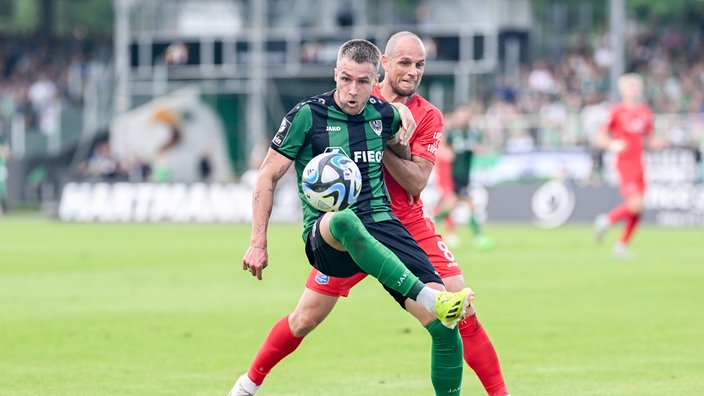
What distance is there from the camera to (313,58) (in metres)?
42.8

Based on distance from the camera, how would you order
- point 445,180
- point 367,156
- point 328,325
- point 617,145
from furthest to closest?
point 445,180, point 617,145, point 328,325, point 367,156

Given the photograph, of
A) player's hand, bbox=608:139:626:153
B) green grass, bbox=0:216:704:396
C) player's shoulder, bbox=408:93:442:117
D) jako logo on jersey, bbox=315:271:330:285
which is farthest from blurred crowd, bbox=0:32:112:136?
jako logo on jersey, bbox=315:271:330:285

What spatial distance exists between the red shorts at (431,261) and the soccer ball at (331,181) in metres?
0.62

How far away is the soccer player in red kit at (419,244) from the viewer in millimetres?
7398

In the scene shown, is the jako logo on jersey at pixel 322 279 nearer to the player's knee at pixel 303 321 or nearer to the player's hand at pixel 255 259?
the player's knee at pixel 303 321

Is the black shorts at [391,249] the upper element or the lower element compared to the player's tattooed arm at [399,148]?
lower

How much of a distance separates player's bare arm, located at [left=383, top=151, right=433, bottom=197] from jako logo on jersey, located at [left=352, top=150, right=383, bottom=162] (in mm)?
159

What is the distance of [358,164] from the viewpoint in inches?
280

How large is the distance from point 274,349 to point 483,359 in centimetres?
120

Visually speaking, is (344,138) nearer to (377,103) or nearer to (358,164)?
(358,164)

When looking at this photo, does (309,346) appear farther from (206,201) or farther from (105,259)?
(206,201)

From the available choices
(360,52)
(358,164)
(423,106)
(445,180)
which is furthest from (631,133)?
(360,52)

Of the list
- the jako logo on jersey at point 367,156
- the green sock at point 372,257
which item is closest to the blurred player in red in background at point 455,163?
the jako logo on jersey at point 367,156

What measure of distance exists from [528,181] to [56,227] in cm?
1141
